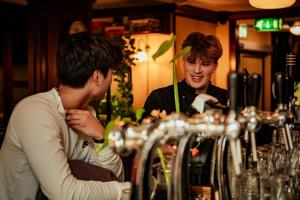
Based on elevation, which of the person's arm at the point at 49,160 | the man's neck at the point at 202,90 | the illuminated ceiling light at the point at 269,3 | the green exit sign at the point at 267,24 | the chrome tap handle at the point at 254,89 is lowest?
the person's arm at the point at 49,160

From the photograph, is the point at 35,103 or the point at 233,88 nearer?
the point at 233,88

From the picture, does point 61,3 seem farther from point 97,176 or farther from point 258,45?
point 258,45

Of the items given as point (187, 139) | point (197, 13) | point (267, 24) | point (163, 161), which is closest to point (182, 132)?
point (187, 139)

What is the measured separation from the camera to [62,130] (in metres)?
1.91

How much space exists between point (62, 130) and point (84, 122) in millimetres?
84

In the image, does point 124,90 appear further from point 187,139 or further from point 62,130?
point 187,139

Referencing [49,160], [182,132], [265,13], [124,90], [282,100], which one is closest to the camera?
[182,132]

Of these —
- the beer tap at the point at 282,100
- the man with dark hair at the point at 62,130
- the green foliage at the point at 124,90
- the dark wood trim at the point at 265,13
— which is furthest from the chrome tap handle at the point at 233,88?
the dark wood trim at the point at 265,13

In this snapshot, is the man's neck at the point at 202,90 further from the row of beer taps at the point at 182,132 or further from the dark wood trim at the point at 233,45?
the dark wood trim at the point at 233,45

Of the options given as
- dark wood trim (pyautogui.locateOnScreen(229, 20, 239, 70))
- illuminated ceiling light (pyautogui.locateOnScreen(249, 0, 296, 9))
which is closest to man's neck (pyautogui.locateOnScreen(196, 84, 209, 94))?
illuminated ceiling light (pyautogui.locateOnScreen(249, 0, 296, 9))

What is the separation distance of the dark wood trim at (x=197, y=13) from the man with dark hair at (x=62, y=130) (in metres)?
6.08

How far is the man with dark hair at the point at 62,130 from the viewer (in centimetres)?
171

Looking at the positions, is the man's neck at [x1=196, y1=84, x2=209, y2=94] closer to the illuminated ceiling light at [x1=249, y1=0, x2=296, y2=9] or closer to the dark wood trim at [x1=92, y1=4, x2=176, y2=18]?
the illuminated ceiling light at [x1=249, y1=0, x2=296, y2=9]

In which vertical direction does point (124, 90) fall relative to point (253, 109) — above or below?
below
